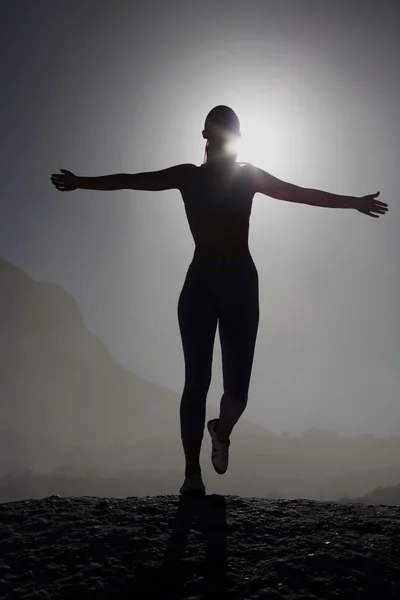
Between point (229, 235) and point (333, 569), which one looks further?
point (229, 235)

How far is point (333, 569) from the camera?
7.77 ft

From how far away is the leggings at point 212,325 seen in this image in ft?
13.0

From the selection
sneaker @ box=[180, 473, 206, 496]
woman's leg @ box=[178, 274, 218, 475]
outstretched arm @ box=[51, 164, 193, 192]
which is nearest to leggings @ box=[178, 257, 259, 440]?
woman's leg @ box=[178, 274, 218, 475]

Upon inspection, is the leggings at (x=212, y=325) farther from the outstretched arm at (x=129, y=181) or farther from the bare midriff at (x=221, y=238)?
the outstretched arm at (x=129, y=181)

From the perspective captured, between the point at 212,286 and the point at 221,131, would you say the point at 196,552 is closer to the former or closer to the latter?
the point at 212,286

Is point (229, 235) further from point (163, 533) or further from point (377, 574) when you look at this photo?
point (377, 574)

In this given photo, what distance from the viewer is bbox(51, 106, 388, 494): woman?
397 cm

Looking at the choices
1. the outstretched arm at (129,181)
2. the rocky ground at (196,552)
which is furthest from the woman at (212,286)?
the rocky ground at (196,552)

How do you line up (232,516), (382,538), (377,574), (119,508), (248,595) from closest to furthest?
(248,595) → (377,574) → (382,538) → (232,516) → (119,508)

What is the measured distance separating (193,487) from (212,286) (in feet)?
5.30

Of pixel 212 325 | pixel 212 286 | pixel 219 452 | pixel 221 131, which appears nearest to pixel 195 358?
pixel 212 325

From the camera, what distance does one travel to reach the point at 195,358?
13.0 feet

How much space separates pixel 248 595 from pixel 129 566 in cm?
61

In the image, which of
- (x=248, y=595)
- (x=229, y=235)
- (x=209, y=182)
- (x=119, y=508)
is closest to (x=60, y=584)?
(x=248, y=595)
